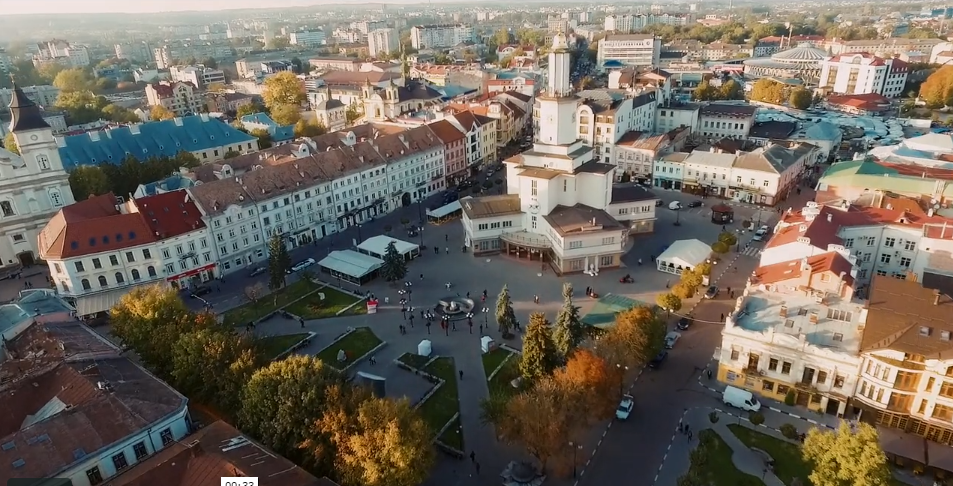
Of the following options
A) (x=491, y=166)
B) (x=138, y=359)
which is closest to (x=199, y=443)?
(x=138, y=359)

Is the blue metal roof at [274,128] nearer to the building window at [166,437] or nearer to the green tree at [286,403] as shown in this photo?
the building window at [166,437]

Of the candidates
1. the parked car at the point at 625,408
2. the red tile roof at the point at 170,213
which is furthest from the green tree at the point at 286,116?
the parked car at the point at 625,408

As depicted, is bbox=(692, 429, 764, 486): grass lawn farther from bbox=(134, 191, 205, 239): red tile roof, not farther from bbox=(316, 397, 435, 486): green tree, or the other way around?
bbox=(134, 191, 205, 239): red tile roof

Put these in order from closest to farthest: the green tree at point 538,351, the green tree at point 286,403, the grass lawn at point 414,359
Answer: the green tree at point 286,403 < the green tree at point 538,351 < the grass lawn at point 414,359

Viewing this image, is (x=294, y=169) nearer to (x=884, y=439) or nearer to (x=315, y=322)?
(x=315, y=322)

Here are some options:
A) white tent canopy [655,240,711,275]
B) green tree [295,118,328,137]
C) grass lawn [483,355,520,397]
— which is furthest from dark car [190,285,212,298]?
green tree [295,118,328,137]
